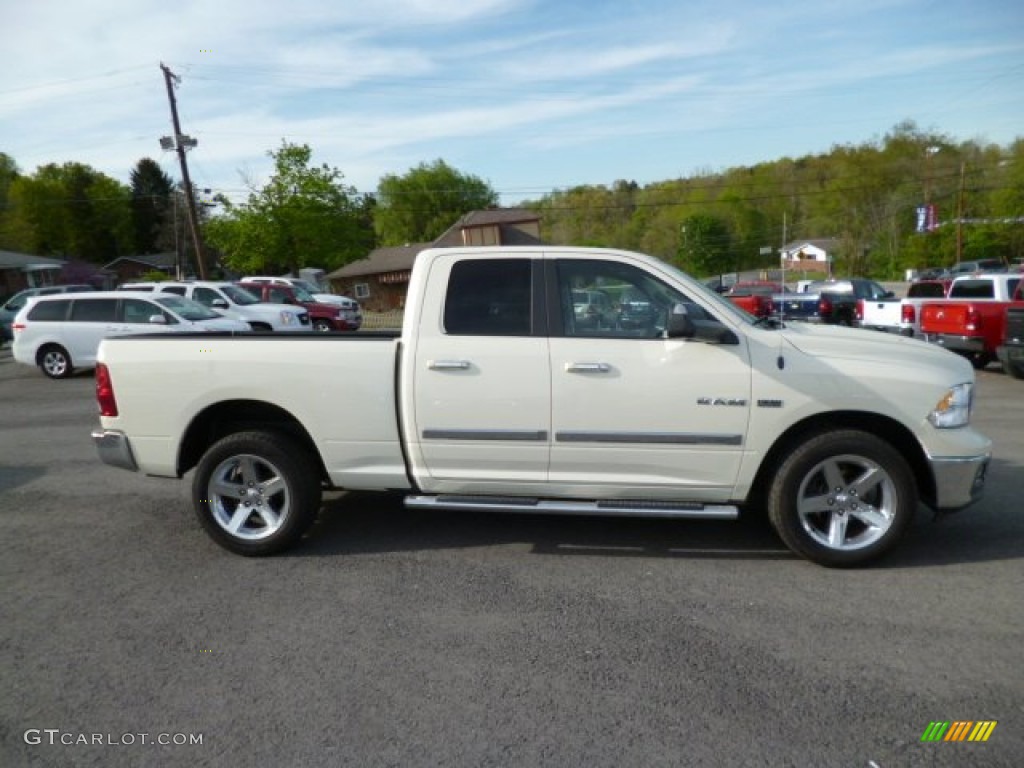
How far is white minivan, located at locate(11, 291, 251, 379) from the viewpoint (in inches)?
562

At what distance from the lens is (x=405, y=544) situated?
4.81 metres

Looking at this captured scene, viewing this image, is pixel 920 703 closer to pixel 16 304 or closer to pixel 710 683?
pixel 710 683

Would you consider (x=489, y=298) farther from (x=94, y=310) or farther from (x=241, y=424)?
(x=94, y=310)

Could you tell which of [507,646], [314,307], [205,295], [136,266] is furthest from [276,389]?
[136,266]

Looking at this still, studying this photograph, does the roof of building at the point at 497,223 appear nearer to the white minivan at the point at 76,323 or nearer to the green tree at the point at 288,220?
the green tree at the point at 288,220

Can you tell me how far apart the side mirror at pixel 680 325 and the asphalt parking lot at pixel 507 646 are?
1.45m

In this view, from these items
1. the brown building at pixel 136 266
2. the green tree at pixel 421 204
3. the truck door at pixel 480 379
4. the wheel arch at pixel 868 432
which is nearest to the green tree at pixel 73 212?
A: the brown building at pixel 136 266

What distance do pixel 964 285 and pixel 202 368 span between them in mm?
14393

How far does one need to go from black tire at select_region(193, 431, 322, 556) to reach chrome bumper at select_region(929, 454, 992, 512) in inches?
150

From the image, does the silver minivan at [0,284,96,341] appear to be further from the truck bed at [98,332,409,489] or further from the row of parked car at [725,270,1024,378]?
the row of parked car at [725,270,1024,378]

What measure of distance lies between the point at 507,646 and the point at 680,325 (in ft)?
6.54

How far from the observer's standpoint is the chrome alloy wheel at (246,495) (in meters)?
4.60

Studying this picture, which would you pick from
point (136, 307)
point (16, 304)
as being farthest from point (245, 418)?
point (16, 304)

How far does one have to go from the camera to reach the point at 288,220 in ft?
129
